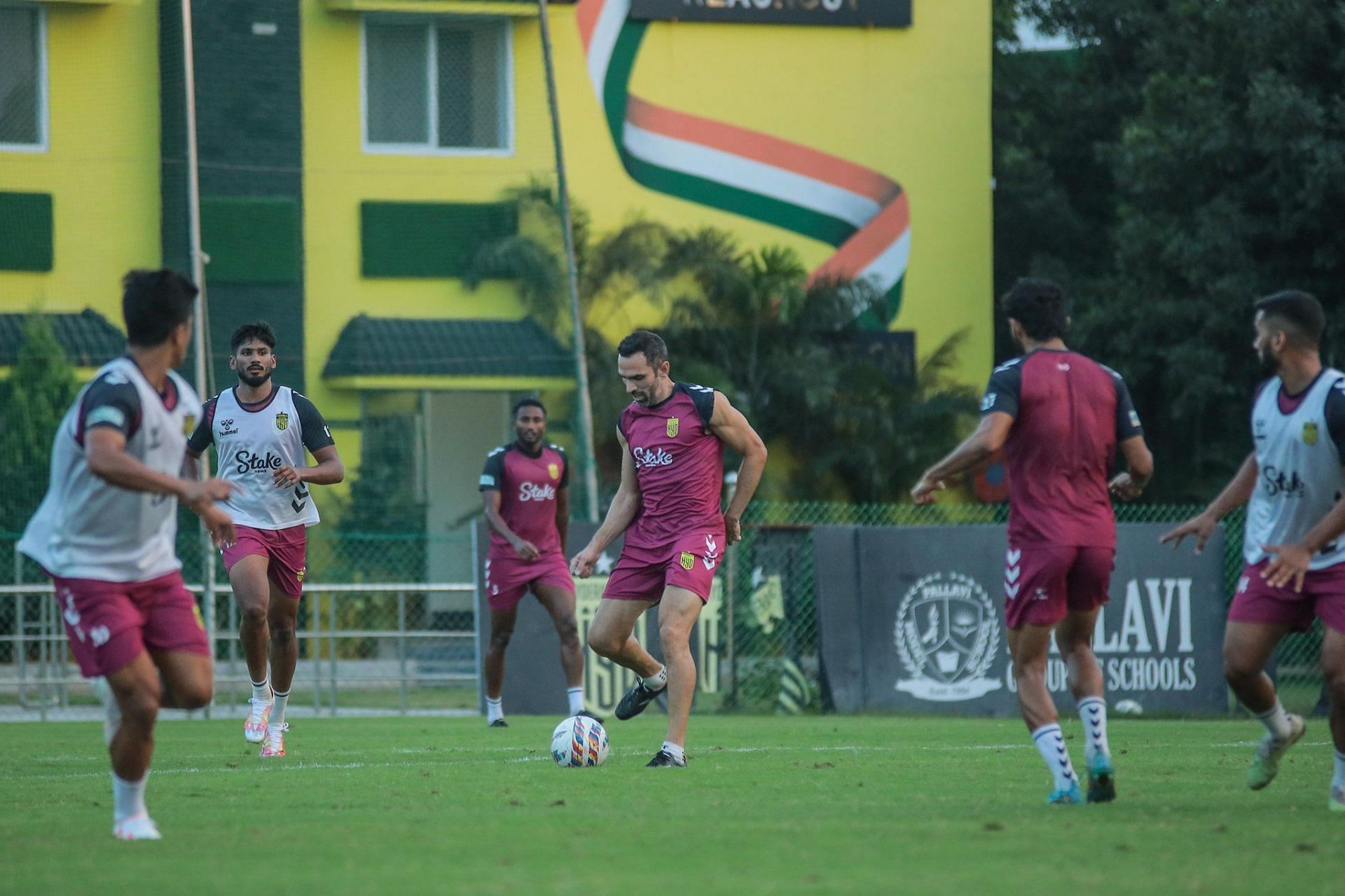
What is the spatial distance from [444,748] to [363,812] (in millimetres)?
4271

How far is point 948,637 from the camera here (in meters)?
17.3

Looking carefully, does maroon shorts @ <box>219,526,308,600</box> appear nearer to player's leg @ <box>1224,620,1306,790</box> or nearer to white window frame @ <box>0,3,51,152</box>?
player's leg @ <box>1224,620,1306,790</box>

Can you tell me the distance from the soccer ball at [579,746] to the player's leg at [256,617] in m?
2.12

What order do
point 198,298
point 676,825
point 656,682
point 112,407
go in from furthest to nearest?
point 198,298
point 656,682
point 676,825
point 112,407

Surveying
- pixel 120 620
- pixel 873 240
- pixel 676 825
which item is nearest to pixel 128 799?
pixel 120 620

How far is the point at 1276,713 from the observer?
328 inches

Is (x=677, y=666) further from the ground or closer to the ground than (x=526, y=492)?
closer to the ground

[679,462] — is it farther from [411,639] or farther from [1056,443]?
[411,639]

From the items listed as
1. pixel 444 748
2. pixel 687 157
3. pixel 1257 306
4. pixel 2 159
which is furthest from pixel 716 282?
pixel 1257 306

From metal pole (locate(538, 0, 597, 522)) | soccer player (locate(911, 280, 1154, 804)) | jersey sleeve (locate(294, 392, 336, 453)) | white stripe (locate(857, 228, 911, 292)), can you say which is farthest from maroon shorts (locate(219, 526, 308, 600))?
white stripe (locate(857, 228, 911, 292))

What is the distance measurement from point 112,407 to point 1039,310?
12.3 ft

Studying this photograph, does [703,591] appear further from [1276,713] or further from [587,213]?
[587,213]

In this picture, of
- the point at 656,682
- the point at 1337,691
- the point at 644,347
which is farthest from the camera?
the point at 656,682

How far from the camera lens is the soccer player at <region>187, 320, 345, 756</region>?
1128cm
